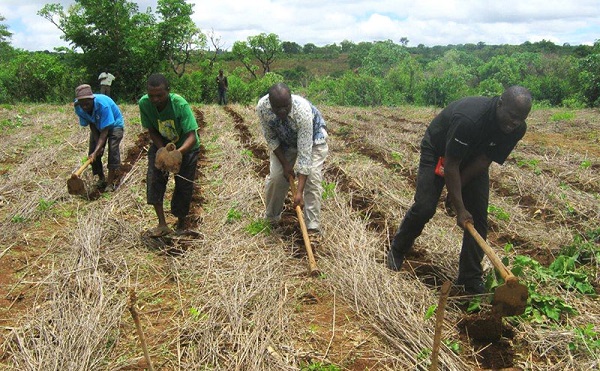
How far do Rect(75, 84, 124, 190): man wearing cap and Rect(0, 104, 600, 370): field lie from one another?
29 centimetres

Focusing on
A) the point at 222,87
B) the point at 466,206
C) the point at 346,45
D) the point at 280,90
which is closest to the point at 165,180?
the point at 280,90

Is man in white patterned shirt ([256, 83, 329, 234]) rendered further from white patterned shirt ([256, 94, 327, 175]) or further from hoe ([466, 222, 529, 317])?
hoe ([466, 222, 529, 317])

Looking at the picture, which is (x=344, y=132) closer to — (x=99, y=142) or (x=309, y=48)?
(x=99, y=142)

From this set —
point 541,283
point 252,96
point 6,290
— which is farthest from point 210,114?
point 541,283

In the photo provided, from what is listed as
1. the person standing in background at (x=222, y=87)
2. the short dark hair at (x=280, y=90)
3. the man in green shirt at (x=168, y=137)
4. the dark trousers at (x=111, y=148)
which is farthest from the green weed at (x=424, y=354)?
the person standing in background at (x=222, y=87)

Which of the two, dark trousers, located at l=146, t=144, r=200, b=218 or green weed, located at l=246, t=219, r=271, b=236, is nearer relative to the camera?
dark trousers, located at l=146, t=144, r=200, b=218

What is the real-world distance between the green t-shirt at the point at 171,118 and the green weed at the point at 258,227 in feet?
3.51

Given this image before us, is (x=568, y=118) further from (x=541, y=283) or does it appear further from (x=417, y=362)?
(x=417, y=362)

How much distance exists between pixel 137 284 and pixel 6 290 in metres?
0.97

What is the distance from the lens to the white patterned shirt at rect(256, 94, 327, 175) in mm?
3908

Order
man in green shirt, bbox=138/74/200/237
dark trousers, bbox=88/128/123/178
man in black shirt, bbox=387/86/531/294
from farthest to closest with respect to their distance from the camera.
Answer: dark trousers, bbox=88/128/123/178, man in green shirt, bbox=138/74/200/237, man in black shirt, bbox=387/86/531/294

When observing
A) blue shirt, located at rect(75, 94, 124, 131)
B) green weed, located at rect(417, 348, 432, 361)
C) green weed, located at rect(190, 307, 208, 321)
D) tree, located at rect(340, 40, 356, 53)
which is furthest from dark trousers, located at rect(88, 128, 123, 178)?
tree, located at rect(340, 40, 356, 53)

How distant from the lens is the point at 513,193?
6.11 m

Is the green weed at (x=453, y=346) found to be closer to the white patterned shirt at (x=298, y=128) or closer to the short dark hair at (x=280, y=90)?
the white patterned shirt at (x=298, y=128)
